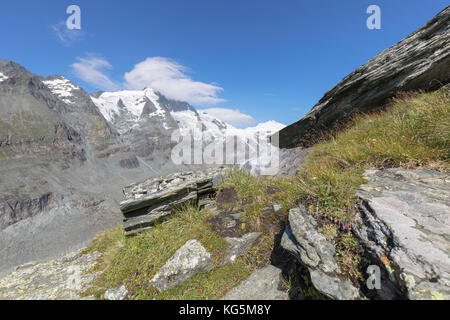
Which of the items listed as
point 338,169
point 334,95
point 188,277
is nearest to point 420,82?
point 334,95

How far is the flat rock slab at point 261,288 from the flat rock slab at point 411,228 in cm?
183

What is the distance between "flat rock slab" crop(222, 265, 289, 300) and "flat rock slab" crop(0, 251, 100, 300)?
4.03 meters

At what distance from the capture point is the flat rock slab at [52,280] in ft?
17.0

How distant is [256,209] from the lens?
19.3 ft

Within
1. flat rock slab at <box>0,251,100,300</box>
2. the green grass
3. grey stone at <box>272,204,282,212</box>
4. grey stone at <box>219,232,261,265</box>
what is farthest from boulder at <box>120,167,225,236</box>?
grey stone at <box>272,204,282,212</box>

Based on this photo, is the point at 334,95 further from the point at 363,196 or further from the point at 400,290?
the point at 400,290

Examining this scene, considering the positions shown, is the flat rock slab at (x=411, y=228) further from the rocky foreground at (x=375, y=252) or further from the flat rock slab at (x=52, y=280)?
the flat rock slab at (x=52, y=280)

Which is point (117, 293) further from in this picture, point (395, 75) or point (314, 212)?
point (395, 75)

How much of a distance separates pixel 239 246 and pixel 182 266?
1.45 metres

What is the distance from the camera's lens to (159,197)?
6723 mm

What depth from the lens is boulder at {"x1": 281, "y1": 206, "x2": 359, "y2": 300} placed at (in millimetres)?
2693

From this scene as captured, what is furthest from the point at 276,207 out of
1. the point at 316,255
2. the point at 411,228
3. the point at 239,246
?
the point at 411,228

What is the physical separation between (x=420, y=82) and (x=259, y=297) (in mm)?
10951
